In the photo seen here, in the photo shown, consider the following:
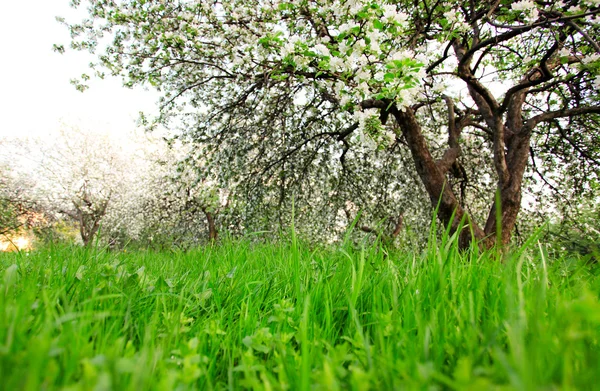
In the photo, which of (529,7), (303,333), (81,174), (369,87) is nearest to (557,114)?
(529,7)

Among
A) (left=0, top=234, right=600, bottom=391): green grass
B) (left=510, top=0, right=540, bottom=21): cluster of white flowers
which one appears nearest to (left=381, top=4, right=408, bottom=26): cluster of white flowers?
(left=510, top=0, right=540, bottom=21): cluster of white flowers

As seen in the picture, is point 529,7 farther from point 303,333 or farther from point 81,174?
point 81,174

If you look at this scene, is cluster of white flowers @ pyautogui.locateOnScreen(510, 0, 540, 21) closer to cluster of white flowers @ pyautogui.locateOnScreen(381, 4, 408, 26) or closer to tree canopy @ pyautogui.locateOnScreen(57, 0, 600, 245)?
tree canopy @ pyautogui.locateOnScreen(57, 0, 600, 245)

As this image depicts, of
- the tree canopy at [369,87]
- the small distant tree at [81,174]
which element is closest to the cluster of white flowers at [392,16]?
the tree canopy at [369,87]

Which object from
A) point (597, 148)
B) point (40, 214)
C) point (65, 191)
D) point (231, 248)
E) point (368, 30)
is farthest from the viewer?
point (40, 214)

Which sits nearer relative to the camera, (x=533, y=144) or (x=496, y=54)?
(x=496, y=54)

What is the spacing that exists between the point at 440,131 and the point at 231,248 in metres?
6.14

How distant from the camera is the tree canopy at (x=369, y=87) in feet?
10.3

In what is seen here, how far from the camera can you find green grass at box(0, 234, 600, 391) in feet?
1.93

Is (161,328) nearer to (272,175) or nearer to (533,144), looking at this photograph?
(272,175)

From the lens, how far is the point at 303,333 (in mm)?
816

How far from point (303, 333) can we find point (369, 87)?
297 cm

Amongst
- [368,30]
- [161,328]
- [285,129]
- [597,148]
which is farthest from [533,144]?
[161,328]

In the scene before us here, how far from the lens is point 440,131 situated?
7320 mm
